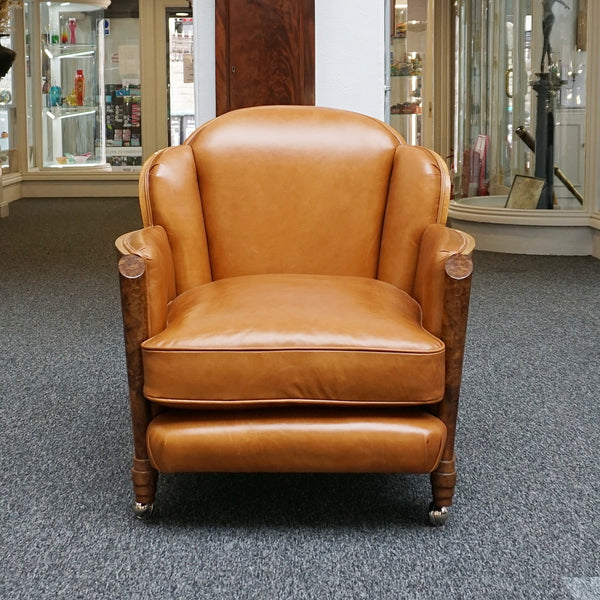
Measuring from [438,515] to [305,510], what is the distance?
0.29 m

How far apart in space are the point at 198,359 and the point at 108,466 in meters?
0.60

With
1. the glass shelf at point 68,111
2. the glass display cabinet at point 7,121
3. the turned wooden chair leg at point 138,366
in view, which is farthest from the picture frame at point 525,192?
the glass shelf at point 68,111

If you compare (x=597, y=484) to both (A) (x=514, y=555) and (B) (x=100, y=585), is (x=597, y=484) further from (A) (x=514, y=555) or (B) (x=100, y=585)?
(B) (x=100, y=585)

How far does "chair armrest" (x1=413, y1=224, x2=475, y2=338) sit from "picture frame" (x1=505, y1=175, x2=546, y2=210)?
13.9 ft

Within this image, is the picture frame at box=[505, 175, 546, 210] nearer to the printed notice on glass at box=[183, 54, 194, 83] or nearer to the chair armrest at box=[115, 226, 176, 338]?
the chair armrest at box=[115, 226, 176, 338]

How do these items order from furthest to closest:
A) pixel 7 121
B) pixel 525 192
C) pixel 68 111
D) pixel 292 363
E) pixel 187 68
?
pixel 187 68 → pixel 68 111 → pixel 7 121 → pixel 525 192 → pixel 292 363

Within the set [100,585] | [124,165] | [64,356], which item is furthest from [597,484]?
[124,165]

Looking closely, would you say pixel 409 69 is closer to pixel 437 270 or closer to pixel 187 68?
pixel 187 68

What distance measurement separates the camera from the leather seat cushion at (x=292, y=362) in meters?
1.74

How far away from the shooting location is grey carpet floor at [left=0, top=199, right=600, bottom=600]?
1.63m

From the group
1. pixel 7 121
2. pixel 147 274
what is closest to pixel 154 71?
pixel 7 121

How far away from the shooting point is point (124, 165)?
1093 cm

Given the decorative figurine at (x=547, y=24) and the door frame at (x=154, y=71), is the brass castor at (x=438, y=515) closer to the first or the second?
the decorative figurine at (x=547, y=24)

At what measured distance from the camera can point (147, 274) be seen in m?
1.83
